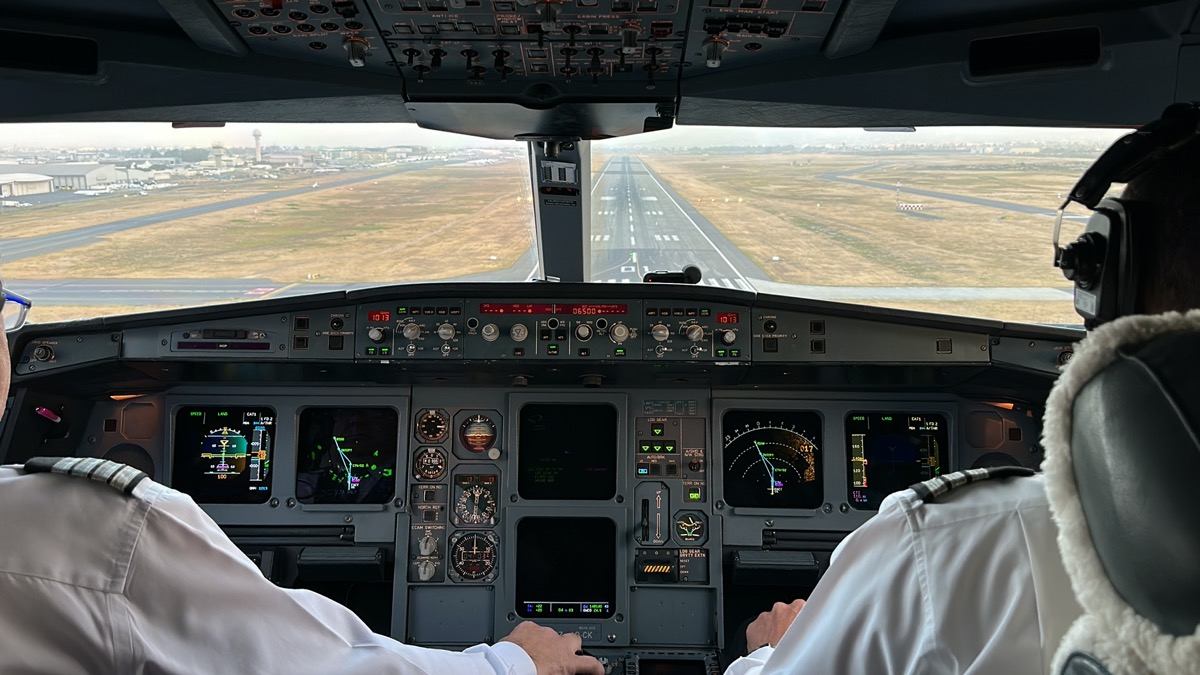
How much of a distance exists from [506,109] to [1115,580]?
2.45m

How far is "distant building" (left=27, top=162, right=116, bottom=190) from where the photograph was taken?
9.72 feet

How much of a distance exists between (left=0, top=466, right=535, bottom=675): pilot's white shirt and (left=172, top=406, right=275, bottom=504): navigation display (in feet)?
7.72

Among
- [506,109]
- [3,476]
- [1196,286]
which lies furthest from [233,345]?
[1196,286]

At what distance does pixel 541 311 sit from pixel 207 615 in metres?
2.08

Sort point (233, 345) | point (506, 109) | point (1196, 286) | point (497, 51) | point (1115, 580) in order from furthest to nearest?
point (233, 345) < point (506, 109) < point (497, 51) < point (1196, 286) < point (1115, 580)

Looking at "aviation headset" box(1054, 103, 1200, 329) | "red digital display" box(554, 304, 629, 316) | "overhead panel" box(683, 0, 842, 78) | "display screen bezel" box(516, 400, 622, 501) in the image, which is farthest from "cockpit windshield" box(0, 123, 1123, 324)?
"aviation headset" box(1054, 103, 1200, 329)

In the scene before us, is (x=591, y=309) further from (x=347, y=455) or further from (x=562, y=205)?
(x=347, y=455)

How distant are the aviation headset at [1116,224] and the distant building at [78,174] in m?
3.03

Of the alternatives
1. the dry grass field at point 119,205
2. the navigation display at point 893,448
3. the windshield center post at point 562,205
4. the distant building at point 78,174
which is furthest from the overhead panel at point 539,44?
the navigation display at point 893,448

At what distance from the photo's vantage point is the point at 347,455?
3.43 m

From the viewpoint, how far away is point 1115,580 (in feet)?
1.83

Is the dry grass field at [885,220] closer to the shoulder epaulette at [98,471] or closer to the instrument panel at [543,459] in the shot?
the instrument panel at [543,459]

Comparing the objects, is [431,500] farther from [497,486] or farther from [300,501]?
[300,501]

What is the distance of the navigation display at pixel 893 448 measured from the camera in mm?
3412
